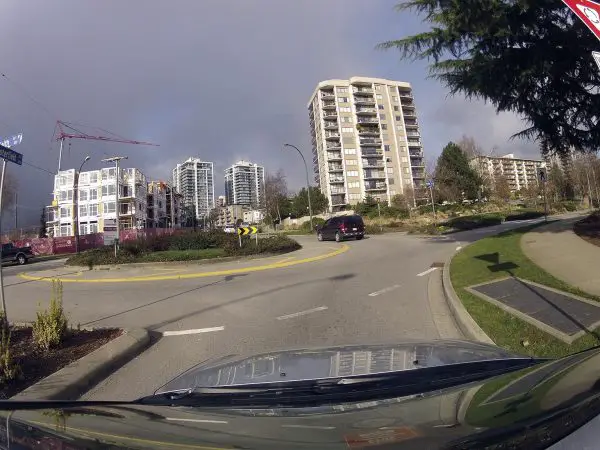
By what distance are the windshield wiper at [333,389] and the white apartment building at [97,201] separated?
100 m

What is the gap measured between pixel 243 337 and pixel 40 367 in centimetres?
289

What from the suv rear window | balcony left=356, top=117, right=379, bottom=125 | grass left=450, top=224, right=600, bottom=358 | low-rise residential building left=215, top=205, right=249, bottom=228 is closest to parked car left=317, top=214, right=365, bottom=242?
the suv rear window

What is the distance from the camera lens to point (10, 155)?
23.7 feet

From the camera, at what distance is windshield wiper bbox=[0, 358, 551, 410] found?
8.52 ft

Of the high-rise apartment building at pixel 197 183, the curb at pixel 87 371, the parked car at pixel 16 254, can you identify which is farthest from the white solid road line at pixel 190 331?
the high-rise apartment building at pixel 197 183

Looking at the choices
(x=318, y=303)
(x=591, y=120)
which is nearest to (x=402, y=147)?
(x=591, y=120)

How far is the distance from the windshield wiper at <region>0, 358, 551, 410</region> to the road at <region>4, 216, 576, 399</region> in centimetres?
124

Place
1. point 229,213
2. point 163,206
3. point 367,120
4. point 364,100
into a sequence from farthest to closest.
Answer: point 229,213
point 163,206
point 367,120
point 364,100

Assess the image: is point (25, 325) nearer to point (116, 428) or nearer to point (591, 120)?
point (116, 428)

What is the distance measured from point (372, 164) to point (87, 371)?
329 ft

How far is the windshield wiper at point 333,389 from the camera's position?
260 cm

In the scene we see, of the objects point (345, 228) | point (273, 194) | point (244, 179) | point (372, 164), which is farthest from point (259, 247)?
point (244, 179)

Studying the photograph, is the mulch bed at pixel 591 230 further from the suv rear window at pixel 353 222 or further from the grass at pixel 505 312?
the suv rear window at pixel 353 222

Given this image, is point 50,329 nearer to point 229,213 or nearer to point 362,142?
point 362,142
